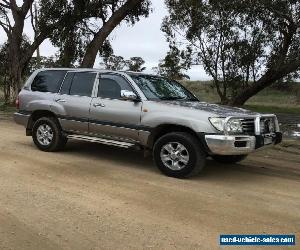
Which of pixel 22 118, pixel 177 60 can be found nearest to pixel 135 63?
pixel 177 60

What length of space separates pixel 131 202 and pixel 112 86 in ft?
9.93

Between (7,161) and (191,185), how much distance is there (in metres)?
3.50

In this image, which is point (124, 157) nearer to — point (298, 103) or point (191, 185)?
point (191, 185)

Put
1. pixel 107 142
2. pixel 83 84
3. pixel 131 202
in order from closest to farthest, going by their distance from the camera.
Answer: pixel 131 202 → pixel 107 142 → pixel 83 84

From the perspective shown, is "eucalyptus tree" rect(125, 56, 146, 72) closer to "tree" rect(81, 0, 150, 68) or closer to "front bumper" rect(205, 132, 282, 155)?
"tree" rect(81, 0, 150, 68)

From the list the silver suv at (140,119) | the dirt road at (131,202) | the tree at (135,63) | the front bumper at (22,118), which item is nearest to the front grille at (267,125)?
the silver suv at (140,119)

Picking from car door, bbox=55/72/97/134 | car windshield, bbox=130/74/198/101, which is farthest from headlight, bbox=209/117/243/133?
car door, bbox=55/72/97/134

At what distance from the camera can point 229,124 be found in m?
7.04

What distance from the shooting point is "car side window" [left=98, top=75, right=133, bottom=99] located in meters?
8.27

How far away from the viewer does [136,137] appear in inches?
310

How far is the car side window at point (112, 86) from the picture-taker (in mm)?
8266

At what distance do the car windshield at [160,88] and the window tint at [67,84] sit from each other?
1.43 metres

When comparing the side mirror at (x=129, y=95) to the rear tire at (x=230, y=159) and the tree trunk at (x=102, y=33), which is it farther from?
the tree trunk at (x=102, y=33)

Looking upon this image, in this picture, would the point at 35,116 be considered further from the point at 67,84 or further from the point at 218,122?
the point at 218,122
